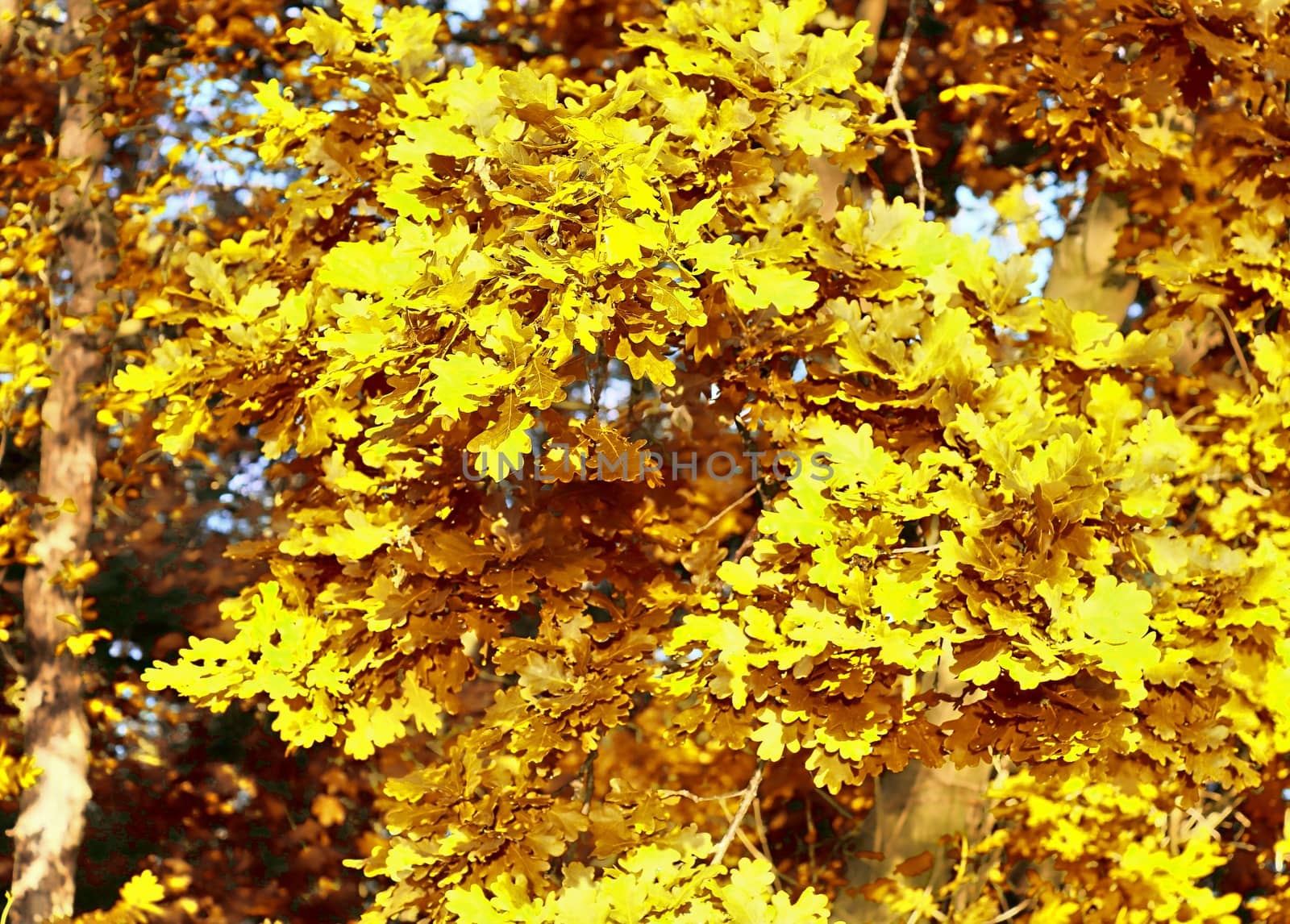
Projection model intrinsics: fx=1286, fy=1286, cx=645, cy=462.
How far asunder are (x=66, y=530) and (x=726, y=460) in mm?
3450

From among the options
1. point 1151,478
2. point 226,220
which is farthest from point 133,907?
point 1151,478

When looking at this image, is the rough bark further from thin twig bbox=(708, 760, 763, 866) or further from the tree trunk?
thin twig bbox=(708, 760, 763, 866)

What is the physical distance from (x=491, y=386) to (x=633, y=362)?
372mm

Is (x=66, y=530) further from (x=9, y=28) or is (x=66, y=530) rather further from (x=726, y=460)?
(x=726, y=460)

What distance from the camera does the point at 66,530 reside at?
6.21 metres

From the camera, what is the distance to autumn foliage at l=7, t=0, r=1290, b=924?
281cm

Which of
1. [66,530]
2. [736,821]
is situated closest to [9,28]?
[66,530]

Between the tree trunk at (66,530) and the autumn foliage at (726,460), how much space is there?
2.34 meters

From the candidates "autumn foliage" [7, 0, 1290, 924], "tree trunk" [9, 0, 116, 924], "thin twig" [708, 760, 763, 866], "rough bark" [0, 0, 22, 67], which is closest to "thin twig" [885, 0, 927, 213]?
"autumn foliage" [7, 0, 1290, 924]

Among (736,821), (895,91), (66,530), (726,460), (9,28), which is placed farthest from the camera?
(9,28)

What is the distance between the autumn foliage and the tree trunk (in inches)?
92.2

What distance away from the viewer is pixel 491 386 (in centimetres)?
259

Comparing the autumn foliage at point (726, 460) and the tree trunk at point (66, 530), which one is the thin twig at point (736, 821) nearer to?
the autumn foliage at point (726, 460)

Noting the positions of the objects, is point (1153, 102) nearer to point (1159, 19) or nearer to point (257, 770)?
point (1159, 19)
